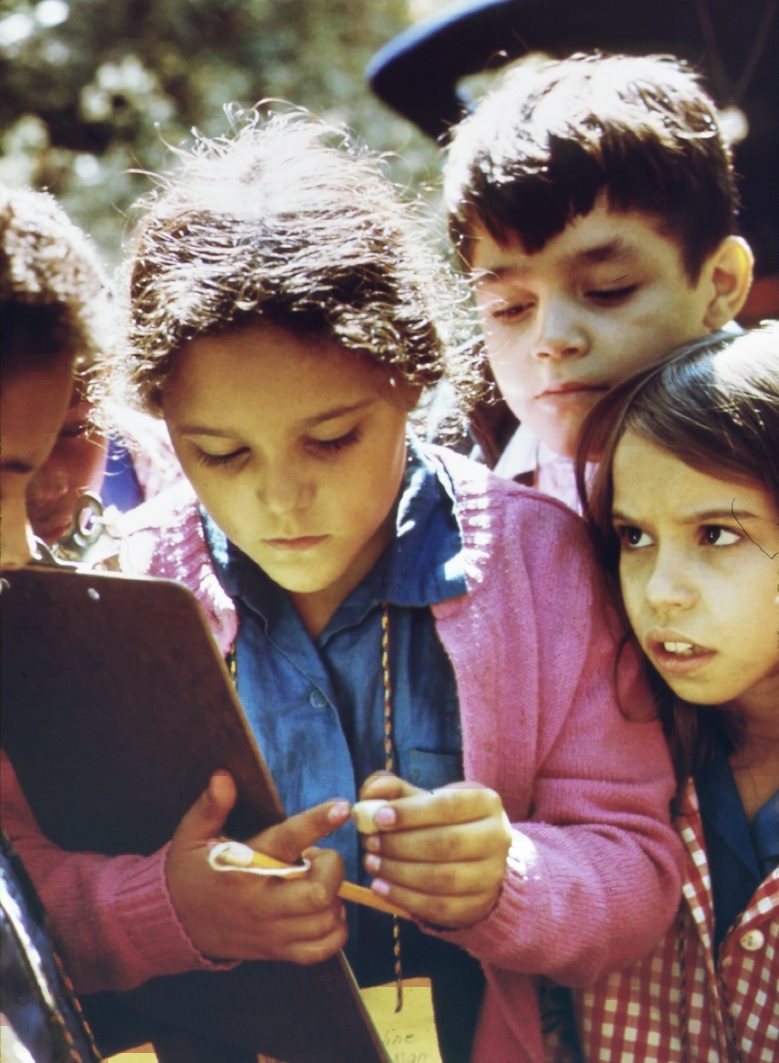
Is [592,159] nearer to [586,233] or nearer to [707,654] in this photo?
[586,233]

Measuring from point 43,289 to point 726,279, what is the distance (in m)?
0.58

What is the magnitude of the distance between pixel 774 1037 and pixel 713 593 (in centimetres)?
27

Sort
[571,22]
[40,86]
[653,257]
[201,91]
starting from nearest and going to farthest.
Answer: [653,257]
[40,86]
[201,91]
[571,22]

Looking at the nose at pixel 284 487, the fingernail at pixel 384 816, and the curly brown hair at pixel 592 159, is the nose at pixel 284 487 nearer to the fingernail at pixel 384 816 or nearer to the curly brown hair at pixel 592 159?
the fingernail at pixel 384 816

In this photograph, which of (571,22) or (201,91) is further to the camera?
(571,22)

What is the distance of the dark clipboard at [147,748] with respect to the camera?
617 mm

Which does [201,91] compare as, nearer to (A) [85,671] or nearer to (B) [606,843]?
(A) [85,671]

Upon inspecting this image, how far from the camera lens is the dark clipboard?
617 mm

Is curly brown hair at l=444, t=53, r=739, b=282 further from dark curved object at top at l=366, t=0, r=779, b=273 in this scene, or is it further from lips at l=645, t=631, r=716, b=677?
dark curved object at top at l=366, t=0, r=779, b=273

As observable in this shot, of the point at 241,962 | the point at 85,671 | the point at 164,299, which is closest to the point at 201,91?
the point at 164,299

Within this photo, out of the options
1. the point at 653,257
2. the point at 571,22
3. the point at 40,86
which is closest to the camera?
the point at 653,257

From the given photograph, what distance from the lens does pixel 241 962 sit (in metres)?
0.68

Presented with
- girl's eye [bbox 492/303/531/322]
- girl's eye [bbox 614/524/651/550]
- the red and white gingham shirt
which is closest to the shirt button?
the red and white gingham shirt

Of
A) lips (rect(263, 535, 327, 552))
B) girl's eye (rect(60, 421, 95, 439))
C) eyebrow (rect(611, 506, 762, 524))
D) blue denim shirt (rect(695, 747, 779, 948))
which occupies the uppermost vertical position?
girl's eye (rect(60, 421, 95, 439))
